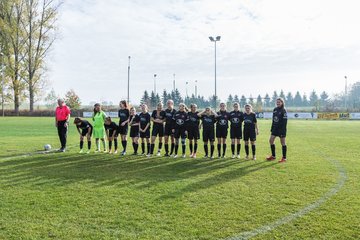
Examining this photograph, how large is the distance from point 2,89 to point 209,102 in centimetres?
8538

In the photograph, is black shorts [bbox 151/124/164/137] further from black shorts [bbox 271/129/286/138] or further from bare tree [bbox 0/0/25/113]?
bare tree [bbox 0/0/25/113]

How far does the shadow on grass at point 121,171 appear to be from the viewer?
23.8 feet

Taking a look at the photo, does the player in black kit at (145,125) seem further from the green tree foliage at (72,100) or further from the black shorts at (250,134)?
the green tree foliage at (72,100)

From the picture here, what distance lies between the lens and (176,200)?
595cm

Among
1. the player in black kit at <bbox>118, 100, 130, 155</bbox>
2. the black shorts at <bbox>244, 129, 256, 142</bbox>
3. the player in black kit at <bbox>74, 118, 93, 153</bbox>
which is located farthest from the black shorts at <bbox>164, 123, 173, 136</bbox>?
the player in black kit at <bbox>74, 118, 93, 153</bbox>

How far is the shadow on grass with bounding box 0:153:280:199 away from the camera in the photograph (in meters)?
7.24

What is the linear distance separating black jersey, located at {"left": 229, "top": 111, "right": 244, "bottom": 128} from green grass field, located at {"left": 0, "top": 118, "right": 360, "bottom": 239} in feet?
5.06

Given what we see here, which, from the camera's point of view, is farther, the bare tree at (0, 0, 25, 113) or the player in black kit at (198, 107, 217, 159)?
the bare tree at (0, 0, 25, 113)

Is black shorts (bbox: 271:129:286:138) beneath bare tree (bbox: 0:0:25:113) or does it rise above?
beneath

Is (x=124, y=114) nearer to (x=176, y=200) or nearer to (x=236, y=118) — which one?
(x=236, y=118)

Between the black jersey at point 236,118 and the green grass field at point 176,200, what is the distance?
1543mm

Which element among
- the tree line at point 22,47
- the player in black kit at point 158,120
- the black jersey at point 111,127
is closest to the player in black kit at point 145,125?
the player in black kit at point 158,120

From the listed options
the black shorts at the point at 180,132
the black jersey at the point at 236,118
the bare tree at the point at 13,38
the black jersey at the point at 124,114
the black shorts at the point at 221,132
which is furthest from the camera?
the bare tree at the point at 13,38

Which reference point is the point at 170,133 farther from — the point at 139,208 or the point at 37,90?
the point at 37,90
